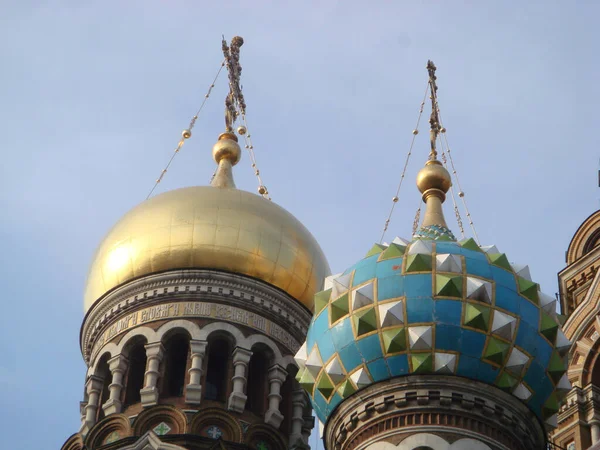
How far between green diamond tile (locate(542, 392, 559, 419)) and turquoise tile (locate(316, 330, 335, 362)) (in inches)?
82.3

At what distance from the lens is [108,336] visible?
2169 cm

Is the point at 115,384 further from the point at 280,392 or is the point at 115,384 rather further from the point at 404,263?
the point at 404,263

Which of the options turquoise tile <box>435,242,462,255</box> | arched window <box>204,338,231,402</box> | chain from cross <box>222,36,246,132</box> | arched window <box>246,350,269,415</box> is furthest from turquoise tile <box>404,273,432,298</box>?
chain from cross <box>222,36,246,132</box>

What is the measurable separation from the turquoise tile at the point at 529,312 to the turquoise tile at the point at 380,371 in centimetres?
141

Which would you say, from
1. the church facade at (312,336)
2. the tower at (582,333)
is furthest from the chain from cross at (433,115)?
the tower at (582,333)

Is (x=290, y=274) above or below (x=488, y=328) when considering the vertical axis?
above

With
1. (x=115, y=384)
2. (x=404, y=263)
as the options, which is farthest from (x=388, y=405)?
(x=115, y=384)

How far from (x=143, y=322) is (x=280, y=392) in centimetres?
183

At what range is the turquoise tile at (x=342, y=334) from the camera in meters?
17.1

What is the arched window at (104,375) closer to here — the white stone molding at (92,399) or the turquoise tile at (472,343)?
the white stone molding at (92,399)

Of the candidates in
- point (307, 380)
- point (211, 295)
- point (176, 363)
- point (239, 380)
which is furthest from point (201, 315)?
point (307, 380)

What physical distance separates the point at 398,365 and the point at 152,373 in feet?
15.5

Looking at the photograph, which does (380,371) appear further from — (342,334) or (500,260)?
(500,260)

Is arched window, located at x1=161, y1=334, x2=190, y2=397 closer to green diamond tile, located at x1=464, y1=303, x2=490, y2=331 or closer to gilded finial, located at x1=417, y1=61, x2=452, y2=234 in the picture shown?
gilded finial, located at x1=417, y1=61, x2=452, y2=234
